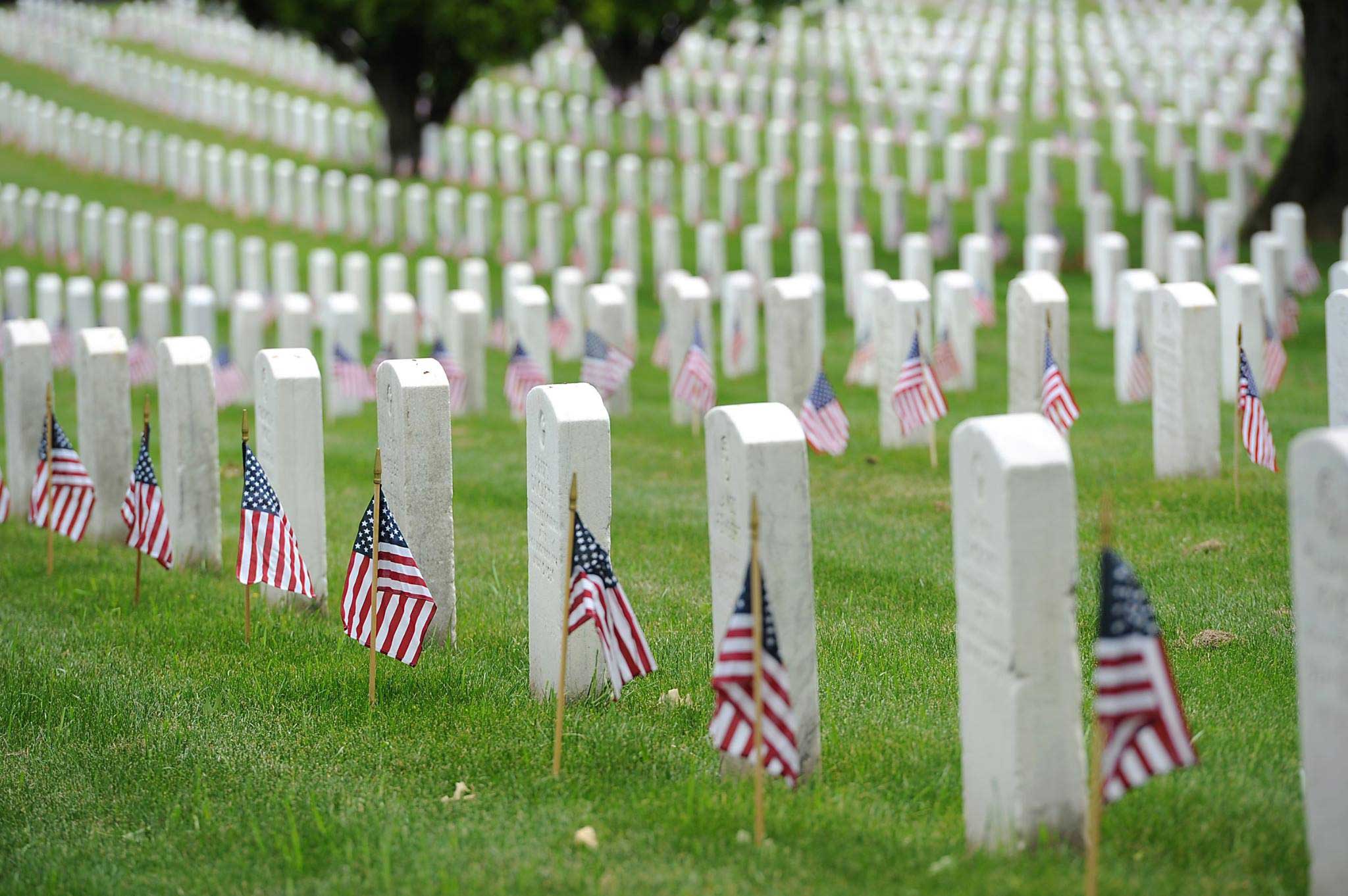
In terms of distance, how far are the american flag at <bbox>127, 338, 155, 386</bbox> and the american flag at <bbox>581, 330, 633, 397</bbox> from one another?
5744 millimetres

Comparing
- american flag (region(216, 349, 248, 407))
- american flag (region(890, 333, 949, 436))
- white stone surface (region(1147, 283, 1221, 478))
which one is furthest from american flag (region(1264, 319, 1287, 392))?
american flag (region(216, 349, 248, 407))

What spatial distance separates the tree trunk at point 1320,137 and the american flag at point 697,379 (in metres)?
10.9

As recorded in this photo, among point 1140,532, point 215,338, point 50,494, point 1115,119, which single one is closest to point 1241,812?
point 1140,532

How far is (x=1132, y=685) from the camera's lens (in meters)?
4.15

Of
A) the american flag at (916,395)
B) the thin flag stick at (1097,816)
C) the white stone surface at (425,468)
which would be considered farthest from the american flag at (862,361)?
the thin flag stick at (1097,816)

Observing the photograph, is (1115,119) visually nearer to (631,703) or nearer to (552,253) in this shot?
(552,253)

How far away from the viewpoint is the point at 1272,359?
1190cm

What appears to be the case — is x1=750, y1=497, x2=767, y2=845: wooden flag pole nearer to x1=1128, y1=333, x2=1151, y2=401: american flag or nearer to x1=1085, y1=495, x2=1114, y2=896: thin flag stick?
x1=1085, y1=495, x2=1114, y2=896: thin flag stick

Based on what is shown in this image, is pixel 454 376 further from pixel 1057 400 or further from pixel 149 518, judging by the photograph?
pixel 149 518

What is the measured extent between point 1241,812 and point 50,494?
608cm

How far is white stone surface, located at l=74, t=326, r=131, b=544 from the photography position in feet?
30.6

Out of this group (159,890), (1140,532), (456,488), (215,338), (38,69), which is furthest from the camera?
(38,69)

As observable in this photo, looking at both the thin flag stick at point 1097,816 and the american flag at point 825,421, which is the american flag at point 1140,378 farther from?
the thin flag stick at point 1097,816

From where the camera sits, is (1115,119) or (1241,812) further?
(1115,119)
